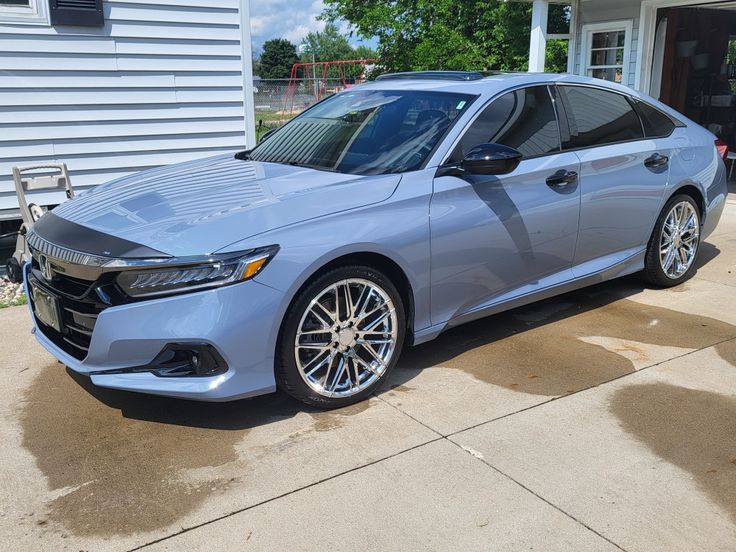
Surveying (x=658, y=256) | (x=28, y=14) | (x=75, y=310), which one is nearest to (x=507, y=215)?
(x=658, y=256)

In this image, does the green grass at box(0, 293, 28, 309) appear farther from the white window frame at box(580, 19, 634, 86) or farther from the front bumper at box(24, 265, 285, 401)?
the white window frame at box(580, 19, 634, 86)

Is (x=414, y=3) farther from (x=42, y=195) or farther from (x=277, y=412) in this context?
(x=277, y=412)

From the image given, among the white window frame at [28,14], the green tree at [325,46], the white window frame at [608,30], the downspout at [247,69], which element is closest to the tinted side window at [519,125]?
the downspout at [247,69]

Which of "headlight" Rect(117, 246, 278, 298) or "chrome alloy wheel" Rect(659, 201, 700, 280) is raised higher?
"headlight" Rect(117, 246, 278, 298)

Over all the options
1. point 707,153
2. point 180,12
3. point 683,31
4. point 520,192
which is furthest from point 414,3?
point 520,192

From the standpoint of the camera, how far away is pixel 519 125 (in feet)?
14.7

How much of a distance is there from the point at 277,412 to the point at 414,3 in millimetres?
20648

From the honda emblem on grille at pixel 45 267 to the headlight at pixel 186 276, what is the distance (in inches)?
22.3

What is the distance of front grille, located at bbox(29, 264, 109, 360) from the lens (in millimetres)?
3340

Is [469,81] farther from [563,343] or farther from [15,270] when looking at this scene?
[15,270]

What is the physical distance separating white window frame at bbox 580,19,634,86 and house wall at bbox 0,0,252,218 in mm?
6357

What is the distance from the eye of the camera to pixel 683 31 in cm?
1402

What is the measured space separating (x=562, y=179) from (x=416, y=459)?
2119mm

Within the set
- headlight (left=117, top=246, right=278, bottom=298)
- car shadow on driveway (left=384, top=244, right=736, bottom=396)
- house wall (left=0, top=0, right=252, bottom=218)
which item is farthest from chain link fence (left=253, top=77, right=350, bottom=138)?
headlight (left=117, top=246, right=278, bottom=298)
